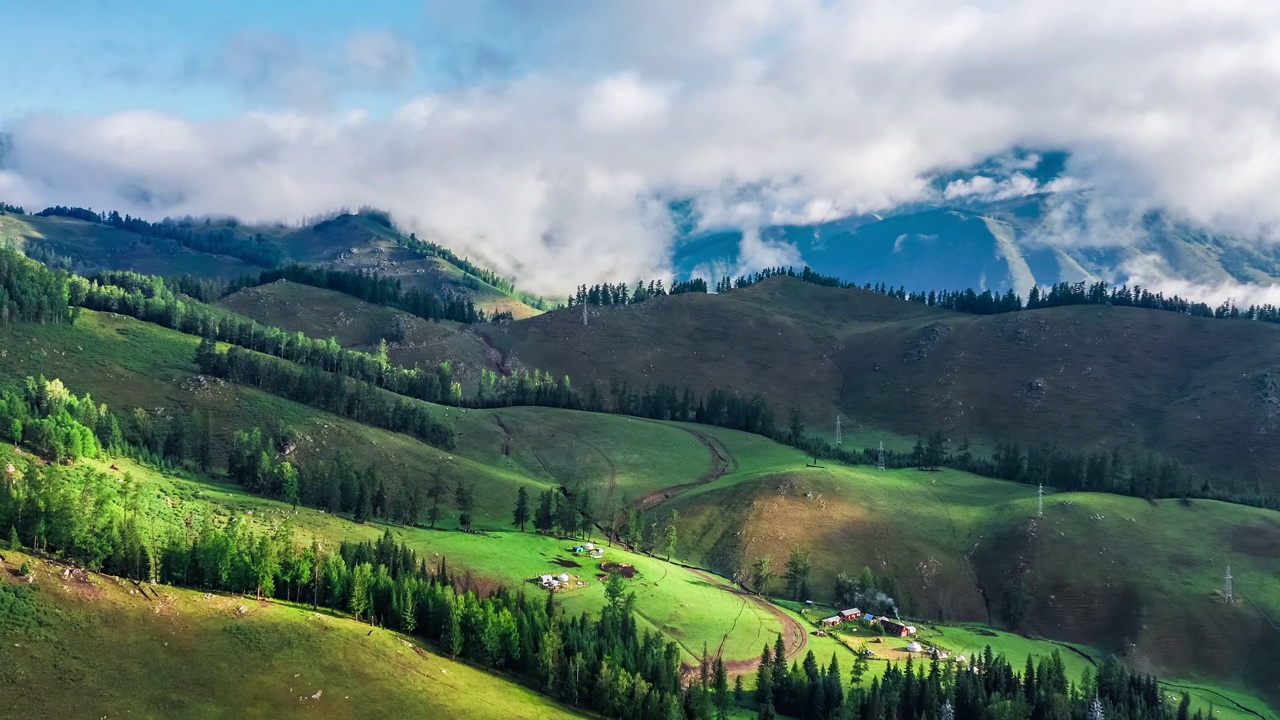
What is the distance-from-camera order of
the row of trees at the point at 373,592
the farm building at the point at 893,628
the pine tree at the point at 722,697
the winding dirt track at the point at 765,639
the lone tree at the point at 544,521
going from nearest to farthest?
1. the row of trees at the point at 373,592
2. the pine tree at the point at 722,697
3. the winding dirt track at the point at 765,639
4. the farm building at the point at 893,628
5. the lone tree at the point at 544,521

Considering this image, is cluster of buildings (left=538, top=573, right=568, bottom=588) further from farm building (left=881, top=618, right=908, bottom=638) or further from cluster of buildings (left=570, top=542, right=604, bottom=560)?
farm building (left=881, top=618, right=908, bottom=638)

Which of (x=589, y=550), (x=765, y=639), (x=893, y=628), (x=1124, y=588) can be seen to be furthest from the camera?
(x=1124, y=588)

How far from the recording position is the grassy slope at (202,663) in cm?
9469

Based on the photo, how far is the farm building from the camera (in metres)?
166

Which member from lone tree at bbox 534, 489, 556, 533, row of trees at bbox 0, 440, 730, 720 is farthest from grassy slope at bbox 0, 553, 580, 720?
lone tree at bbox 534, 489, 556, 533

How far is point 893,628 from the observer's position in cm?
16725

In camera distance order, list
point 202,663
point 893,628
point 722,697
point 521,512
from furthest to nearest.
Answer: point 521,512, point 893,628, point 722,697, point 202,663

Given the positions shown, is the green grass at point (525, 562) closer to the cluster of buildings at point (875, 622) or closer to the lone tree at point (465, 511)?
the lone tree at point (465, 511)

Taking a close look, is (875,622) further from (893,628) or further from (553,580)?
(553,580)

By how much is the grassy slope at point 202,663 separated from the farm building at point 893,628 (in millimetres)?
71503

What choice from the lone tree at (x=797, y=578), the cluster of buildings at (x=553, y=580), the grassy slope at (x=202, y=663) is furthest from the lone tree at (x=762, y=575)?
the grassy slope at (x=202, y=663)

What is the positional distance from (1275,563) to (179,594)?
7577 inches

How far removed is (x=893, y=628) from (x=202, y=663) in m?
111

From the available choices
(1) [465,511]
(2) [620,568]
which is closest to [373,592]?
(2) [620,568]
